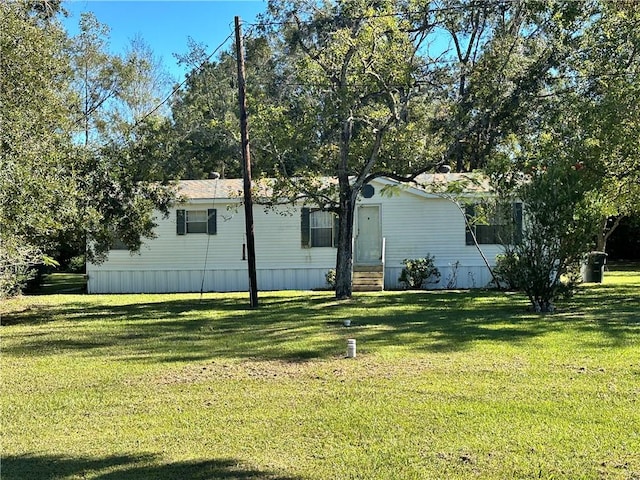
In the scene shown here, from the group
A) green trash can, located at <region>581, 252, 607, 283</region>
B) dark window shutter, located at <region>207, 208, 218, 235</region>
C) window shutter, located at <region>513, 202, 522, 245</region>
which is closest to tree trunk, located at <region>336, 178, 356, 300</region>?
window shutter, located at <region>513, 202, 522, 245</region>

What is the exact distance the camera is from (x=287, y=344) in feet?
30.7

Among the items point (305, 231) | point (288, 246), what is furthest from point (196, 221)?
point (305, 231)

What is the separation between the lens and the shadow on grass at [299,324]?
29.9ft

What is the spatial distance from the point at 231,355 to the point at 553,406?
449 cm

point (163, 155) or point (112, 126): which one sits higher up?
point (112, 126)

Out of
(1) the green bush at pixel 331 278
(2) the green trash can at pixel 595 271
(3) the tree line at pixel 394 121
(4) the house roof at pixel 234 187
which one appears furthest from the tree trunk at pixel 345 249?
(2) the green trash can at pixel 595 271

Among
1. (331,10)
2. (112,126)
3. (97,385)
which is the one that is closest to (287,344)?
(97,385)

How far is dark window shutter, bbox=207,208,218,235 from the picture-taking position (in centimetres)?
2078

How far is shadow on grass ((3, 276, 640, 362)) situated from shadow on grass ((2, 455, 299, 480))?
380 centimetres

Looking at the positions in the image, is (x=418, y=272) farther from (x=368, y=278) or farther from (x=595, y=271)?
(x=595, y=271)

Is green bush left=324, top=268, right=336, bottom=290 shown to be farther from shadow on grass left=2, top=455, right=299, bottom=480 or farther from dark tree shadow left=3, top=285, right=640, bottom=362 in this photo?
shadow on grass left=2, top=455, right=299, bottom=480

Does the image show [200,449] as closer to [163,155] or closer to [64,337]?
[64,337]

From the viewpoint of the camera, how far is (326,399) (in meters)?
6.06

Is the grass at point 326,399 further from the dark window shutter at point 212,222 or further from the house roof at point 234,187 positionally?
the dark window shutter at point 212,222
